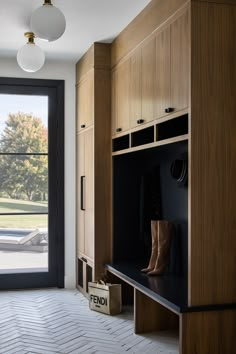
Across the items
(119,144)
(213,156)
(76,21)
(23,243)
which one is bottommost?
(23,243)

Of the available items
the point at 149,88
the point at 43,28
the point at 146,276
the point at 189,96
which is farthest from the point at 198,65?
the point at 146,276

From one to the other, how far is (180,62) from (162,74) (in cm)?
32

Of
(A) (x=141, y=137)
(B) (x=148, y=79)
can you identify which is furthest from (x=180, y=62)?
(A) (x=141, y=137)

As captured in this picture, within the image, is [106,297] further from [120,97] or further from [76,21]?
[76,21]

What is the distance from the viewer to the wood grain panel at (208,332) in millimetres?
3170

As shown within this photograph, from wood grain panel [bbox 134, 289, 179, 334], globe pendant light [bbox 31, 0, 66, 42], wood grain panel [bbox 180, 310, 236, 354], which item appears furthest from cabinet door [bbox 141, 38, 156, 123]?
wood grain panel [bbox 180, 310, 236, 354]

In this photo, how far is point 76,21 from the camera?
14.1 feet

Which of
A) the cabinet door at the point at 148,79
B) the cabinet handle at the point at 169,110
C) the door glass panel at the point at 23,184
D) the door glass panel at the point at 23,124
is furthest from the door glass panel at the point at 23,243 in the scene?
the cabinet handle at the point at 169,110

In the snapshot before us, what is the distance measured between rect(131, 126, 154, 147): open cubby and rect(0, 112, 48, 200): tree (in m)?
1.65

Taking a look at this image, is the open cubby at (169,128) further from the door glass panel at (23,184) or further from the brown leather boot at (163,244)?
the door glass panel at (23,184)

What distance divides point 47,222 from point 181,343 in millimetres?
2879

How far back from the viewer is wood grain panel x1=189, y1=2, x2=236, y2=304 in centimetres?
322

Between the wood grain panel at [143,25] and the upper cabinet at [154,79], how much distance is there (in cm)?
7

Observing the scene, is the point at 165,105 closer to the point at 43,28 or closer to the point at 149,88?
the point at 149,88
